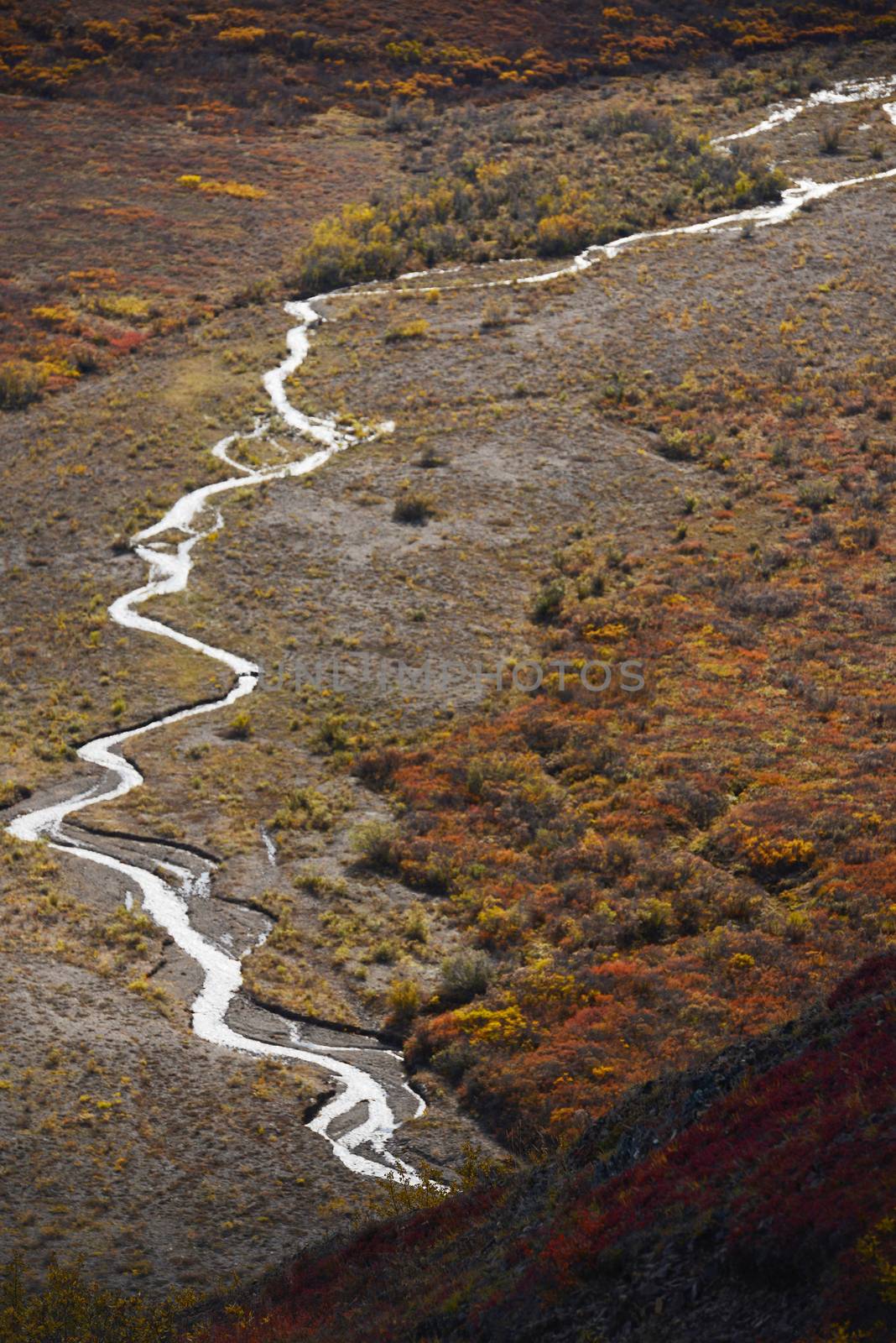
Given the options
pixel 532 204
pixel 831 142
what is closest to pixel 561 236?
pixel 532 204

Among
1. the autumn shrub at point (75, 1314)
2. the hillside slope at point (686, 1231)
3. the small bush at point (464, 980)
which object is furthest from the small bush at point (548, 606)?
the autumn shrub at point (75, 1314)

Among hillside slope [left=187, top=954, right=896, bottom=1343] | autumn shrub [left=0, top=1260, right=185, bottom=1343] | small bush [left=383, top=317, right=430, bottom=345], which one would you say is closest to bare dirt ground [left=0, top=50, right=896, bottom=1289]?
small bush [left=383, top=317, right=430, bottom=345]

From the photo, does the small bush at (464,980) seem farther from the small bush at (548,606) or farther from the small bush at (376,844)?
the small bush at (548,606)

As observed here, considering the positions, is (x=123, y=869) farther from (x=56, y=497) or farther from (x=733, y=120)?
(x=733, y=120)

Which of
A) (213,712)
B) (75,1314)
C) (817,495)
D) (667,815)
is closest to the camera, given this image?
(75,1314)

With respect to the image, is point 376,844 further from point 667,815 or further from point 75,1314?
point 75,1314

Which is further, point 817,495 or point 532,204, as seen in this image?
point 532,204
